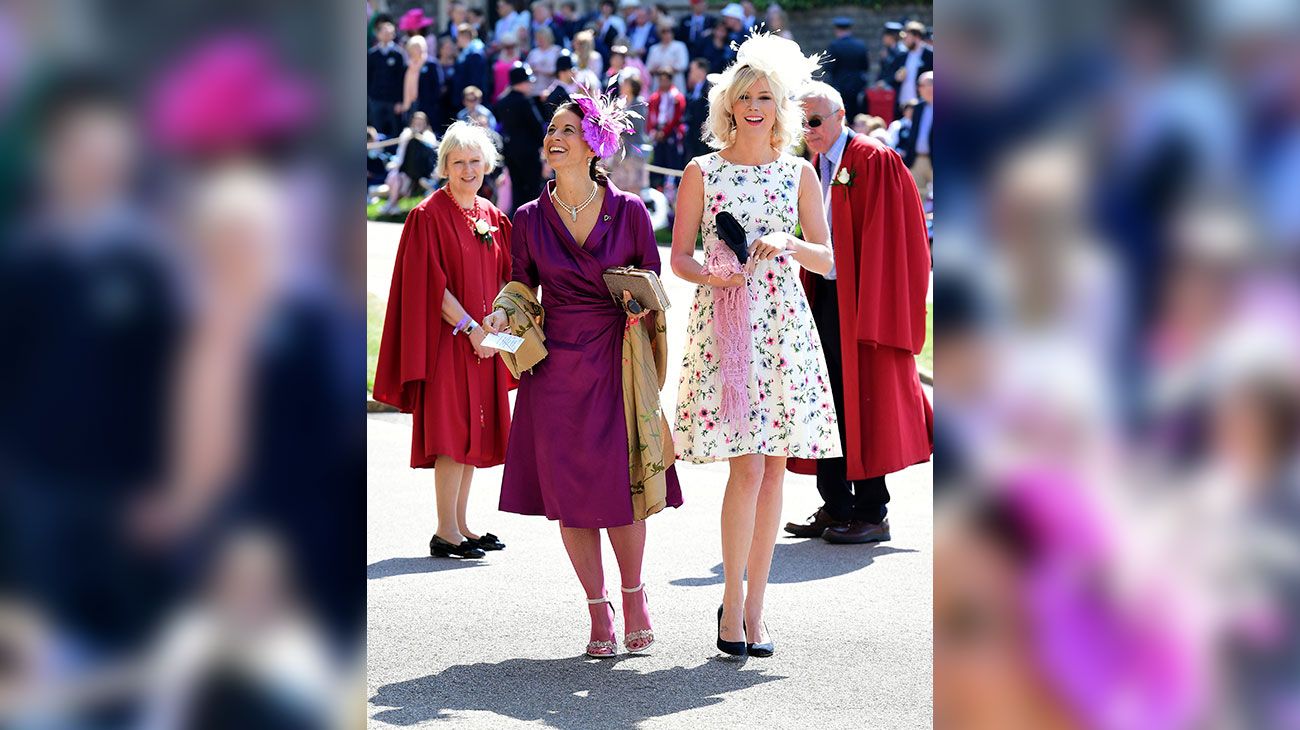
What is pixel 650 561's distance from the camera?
292 inches

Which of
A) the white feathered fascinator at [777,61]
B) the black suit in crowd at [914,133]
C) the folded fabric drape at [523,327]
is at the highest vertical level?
the black suit in crowd at [914,133]

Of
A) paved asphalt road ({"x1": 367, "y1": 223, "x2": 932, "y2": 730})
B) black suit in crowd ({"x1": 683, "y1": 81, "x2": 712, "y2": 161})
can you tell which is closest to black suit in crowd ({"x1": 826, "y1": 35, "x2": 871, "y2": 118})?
black suit in crowd ({"x1": 683, "y1": 81, "x2": 712, "y2": 161})

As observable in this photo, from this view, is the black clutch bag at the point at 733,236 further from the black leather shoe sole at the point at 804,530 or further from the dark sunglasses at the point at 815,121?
the black leather shoe sole at the point at 804,530

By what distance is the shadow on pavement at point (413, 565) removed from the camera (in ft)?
23.4

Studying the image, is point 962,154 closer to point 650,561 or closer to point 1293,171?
point 1293,171

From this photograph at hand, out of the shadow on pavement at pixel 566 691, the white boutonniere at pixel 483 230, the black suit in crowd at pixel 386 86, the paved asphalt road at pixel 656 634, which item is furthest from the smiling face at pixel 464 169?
the black suit in crowd at pixel 386 86

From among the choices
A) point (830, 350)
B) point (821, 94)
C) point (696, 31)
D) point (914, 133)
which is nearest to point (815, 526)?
point (830, 350)

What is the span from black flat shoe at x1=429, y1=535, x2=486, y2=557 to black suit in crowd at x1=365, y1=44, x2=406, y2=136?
1390 centimetres

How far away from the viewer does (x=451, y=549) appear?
292 inches

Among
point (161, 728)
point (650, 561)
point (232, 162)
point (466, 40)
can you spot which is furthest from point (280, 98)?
point (466, 40)

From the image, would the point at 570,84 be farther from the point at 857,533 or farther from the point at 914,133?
the point at 857,533

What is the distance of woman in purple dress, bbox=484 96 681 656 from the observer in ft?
18.5

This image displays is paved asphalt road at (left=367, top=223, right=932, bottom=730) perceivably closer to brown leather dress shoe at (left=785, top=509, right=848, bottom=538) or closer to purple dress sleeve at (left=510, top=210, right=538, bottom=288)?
brown leather dress shoe at (left=785, top=509, right=848, bottom=538)

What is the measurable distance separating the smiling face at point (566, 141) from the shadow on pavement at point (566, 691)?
1700 millimetres
